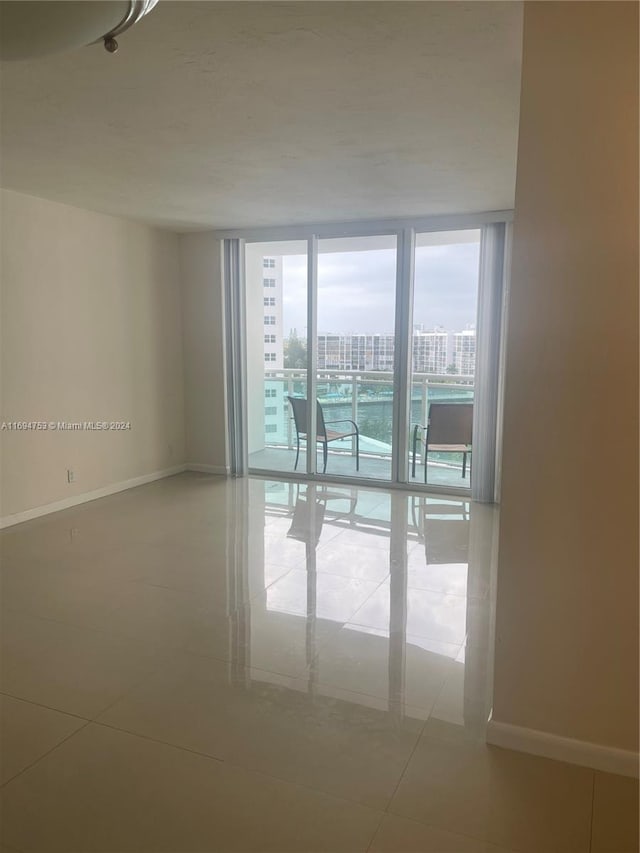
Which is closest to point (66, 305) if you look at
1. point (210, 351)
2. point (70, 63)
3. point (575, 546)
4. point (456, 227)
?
point (210, 351)

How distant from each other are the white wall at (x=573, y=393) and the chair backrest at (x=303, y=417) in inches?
163

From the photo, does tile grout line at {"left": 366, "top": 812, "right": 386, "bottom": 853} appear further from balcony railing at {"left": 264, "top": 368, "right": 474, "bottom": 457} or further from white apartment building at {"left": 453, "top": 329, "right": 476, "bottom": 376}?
balcony railing at {"left": 264, "top": 368, "right": 474, "bottom": 457}

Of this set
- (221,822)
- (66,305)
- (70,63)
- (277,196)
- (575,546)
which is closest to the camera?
(221,822)

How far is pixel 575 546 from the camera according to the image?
1.98 m

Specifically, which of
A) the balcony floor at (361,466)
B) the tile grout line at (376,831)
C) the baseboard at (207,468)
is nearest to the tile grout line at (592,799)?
the tile grout line at (376,831)

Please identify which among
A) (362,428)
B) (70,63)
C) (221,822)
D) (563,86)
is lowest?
(221,822)

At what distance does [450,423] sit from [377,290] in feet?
4.74

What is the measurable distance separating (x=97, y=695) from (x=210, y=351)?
4.35m

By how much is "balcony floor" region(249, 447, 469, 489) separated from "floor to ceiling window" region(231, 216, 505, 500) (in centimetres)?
2

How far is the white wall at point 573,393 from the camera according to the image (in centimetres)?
181

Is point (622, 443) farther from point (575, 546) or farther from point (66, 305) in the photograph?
point (66, 305)

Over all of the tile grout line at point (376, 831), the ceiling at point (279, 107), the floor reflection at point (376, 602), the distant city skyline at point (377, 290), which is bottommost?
the tile grout line at point (376, 831)

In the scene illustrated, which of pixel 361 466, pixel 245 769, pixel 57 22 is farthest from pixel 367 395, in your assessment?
pixel 57 22

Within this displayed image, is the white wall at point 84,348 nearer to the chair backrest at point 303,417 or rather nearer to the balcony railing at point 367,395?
the balcony railing at point 367,395
